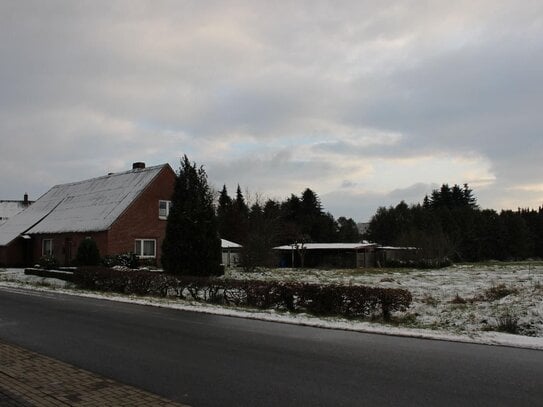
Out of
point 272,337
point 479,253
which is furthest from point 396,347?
point 479,253

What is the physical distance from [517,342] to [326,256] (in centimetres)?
4827

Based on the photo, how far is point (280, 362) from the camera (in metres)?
8.41

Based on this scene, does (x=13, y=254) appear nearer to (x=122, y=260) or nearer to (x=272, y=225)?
(x=122, y=260)

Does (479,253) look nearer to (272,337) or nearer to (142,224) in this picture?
(142,224)

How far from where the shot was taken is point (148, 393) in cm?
646

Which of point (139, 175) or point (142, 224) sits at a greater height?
point (139, 175)

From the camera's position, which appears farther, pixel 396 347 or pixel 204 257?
pixel 204 257

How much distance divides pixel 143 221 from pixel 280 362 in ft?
106

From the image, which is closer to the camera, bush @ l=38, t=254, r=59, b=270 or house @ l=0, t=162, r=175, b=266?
bush @ l=38, t=254, r=59, b=270

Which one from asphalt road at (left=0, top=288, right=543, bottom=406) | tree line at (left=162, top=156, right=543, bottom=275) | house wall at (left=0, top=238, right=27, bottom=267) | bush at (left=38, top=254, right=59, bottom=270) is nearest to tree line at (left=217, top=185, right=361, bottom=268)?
tree line at (left=162, top=156, right=543, bottom=275)

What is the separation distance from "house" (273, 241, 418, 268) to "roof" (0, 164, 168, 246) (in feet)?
61.2

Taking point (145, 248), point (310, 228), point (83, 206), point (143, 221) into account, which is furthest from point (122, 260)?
point (310, 228)

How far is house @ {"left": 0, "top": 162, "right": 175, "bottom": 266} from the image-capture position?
3816cm

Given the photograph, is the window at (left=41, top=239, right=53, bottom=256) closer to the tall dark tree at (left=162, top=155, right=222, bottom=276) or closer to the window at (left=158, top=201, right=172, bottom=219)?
the window at (left=158, top=201, right=172, bottom=219)
